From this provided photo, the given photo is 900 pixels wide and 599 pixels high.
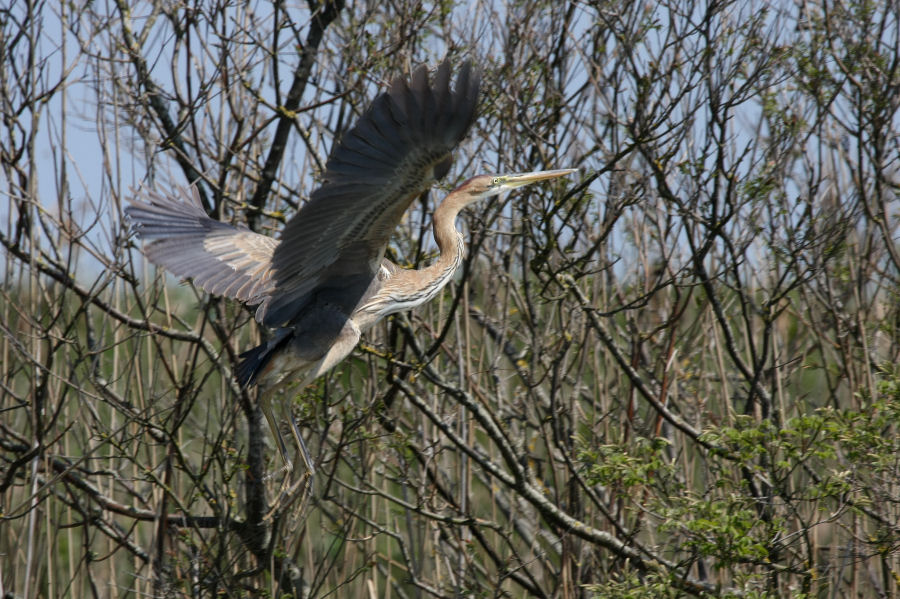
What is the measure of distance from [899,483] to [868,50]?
1942 millimetres

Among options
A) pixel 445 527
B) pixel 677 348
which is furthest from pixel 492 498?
pixel 677 348

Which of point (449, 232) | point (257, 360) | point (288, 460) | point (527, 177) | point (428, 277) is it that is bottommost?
point (288, 460)

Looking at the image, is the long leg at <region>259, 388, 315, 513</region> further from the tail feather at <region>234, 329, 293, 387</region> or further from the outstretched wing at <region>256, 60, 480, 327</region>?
the outstretched wing at <region>256, 60, 480, 327</region>

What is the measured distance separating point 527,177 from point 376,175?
3.17 feet

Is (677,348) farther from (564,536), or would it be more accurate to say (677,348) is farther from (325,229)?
(325,229)

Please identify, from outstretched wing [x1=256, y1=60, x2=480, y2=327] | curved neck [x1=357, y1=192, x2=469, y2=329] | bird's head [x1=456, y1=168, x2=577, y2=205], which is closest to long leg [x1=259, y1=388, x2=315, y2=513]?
outstretched wing [x1=256, y1=60, x2=480, y2=327]

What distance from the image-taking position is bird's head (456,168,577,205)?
3.70 m

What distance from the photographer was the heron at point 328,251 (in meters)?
2.86

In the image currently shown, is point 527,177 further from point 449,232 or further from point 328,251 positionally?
point 328,251

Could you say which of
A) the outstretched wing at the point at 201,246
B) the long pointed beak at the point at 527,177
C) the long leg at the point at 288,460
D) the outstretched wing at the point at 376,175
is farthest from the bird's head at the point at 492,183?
the long leg at the point at 288,460

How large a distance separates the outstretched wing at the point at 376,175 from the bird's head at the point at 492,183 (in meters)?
0.46

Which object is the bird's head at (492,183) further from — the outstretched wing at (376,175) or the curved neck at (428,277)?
the outstretched wing at (376,175)

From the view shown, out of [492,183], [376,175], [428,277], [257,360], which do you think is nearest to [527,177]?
[492,183]

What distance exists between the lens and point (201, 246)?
384 cm
